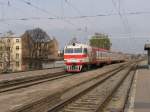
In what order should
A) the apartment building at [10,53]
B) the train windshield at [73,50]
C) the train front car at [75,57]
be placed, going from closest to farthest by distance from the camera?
1. the train front car at [75,57]
2. the train windshield at [73,50]
3. the apartment building at [10,53]

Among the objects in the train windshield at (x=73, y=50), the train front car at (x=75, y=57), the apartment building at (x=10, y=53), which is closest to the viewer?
the train front car at (x=75, y=57)

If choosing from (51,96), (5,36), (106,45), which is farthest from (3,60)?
(51,96)

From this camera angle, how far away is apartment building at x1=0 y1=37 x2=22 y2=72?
299 feet

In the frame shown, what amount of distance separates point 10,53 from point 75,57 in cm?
6641

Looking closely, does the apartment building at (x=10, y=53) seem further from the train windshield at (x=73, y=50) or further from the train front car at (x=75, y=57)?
the train front car at (x=75, y=57)

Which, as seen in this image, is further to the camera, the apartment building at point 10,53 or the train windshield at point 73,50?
the apartment building at point 10,53

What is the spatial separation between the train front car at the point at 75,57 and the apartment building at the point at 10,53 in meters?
36.9

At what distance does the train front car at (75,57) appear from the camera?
128 feet

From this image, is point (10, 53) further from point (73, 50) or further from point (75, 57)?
point (75, 57)

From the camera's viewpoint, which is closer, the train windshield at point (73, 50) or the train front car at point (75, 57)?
the train front car at point (75, 57)

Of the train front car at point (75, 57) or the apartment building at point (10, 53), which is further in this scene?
the apartment building at point (10, 53)

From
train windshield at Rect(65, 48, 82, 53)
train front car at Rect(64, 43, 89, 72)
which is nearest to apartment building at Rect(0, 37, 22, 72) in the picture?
train windshield at Rect(65, 48, 82, 53)

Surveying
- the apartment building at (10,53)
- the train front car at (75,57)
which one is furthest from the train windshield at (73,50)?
the apartment building at (10,53)

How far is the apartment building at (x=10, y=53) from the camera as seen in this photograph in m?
91.3
